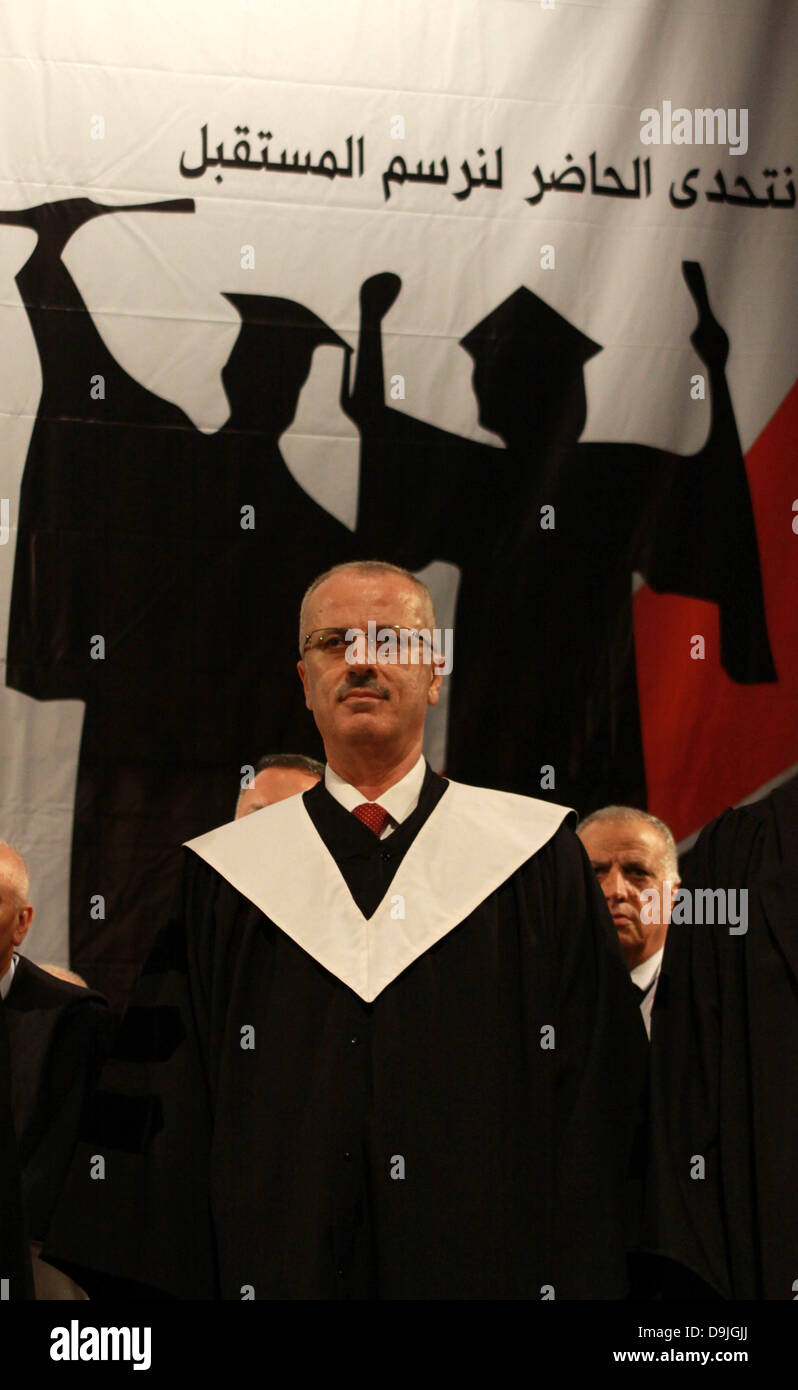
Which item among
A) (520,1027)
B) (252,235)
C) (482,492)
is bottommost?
(520,1027)

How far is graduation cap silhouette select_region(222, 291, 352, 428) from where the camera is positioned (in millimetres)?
3264

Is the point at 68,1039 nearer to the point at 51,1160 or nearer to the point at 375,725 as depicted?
the point at 51,1160

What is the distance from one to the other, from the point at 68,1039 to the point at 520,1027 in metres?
0.97

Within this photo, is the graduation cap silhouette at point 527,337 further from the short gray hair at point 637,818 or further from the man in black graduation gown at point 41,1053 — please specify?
the man in black graduation gown at point 41,1053

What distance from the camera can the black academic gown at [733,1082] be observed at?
213cm

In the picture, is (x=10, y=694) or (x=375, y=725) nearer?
(x=375, y=725)

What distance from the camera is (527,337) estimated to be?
334 cm

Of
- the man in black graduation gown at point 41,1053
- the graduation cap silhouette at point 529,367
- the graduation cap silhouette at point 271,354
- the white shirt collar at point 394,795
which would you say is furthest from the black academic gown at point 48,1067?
the graduation cap silhouette at point 529,367

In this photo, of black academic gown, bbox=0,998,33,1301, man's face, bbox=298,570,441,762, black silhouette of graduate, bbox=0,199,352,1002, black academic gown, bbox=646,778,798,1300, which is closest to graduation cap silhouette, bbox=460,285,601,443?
black silhouette of graduate, bbox=0,199,352,1002

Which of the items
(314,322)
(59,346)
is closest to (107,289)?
(59,346)

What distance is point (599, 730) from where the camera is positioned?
10.6 ft

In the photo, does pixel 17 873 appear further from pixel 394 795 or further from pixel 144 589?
pixel 394 795

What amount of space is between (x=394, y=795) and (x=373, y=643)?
27 centimetres

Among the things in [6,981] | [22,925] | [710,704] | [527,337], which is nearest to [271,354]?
[527,337]
